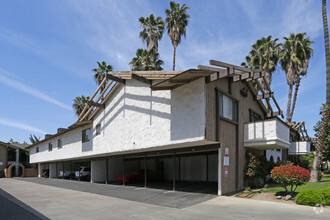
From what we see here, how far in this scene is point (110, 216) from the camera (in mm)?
9188

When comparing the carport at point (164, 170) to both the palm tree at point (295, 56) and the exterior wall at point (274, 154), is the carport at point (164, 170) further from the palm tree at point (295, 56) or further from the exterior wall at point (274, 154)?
the palm tree at point (295, 56)

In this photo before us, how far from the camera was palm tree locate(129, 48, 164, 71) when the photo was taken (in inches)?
1251

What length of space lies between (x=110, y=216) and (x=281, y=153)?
2001 centimetres

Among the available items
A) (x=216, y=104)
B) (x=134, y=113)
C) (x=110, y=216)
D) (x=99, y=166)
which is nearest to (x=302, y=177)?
(x=216, y=104)

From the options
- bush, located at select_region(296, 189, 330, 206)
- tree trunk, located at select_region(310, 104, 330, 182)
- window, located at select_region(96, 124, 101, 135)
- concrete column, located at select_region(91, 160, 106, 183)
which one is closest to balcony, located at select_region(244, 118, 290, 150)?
tree trunk, located at select_region(310, 104, 330, 182)

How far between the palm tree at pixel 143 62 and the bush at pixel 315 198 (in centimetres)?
A: 2306

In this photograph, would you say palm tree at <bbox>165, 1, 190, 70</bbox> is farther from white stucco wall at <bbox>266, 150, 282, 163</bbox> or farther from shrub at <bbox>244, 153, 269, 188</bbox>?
shrub at <bbox>244, 153, 269, 188</bbox>

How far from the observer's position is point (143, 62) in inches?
1257

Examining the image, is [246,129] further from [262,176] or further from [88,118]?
[88,118]

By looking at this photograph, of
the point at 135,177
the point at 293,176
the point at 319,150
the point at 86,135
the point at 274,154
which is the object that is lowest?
the point at 135,177

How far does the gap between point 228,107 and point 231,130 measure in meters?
1.31

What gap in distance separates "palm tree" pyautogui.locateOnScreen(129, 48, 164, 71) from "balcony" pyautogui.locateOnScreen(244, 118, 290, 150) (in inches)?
686

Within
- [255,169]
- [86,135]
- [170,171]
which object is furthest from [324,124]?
[86,135]

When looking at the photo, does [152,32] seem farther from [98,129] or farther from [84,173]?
[84,173]
